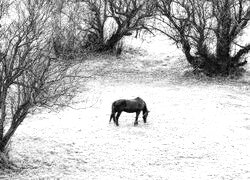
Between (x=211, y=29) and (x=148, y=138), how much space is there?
13.8m

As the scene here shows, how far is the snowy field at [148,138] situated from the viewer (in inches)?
601

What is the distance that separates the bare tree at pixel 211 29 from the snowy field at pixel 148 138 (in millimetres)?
2702

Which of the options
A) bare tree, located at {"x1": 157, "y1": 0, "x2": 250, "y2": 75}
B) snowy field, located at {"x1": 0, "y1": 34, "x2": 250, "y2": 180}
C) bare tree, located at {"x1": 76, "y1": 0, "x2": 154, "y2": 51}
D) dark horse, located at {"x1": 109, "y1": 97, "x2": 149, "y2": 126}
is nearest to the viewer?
snowy field, located at {"x1": 0, "y1": 34, "x2": 250, "y2": 180}

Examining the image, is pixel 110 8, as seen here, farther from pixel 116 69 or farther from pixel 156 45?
pixel 156 45

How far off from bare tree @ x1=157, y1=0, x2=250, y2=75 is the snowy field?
2702mm

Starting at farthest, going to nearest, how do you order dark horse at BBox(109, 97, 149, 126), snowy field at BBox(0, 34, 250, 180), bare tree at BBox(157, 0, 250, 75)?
1. bare tree at BBox(157, 0, 250, 75)
2. dark horse at BBox(109, 97, 149, 126)
3. snowy field at BBox(0, 34, 250, 180)

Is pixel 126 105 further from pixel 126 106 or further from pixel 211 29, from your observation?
pixel 211 29

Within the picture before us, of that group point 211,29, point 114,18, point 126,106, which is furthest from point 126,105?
point 114,18

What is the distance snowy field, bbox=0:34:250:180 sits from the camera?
1527cm

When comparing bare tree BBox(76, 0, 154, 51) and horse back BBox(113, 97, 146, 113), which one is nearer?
horse back BBox(113, 97, 146, 113)

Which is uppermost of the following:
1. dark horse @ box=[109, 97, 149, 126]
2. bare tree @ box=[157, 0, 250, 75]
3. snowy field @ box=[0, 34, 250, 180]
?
bare tree @ box=[157, 0, 250, 75]

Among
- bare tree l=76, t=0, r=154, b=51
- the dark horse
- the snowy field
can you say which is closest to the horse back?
the dark horse

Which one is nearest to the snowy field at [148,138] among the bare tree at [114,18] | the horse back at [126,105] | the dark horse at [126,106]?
the dark horse at [126,106]

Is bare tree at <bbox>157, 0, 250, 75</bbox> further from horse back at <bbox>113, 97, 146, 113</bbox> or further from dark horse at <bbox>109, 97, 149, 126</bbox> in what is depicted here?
horse back at <bbox>113, 97, 146, 113</bbox>
